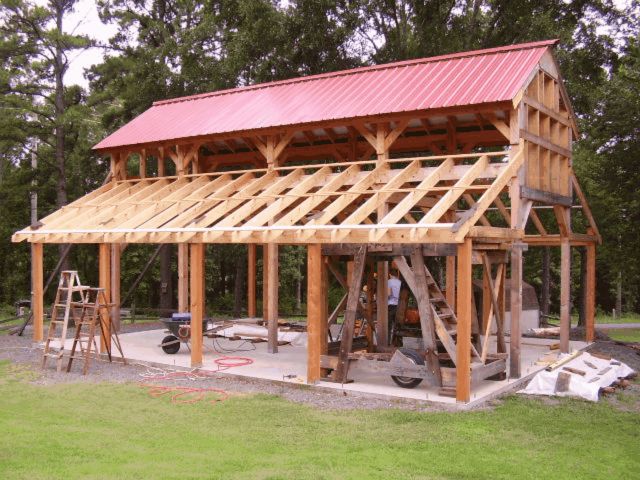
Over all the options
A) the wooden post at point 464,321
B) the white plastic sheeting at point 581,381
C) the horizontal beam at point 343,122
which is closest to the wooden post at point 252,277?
the horizontal beam at point 343,122

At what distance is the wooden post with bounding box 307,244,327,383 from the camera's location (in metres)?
10.4

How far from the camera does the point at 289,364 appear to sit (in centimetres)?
1238

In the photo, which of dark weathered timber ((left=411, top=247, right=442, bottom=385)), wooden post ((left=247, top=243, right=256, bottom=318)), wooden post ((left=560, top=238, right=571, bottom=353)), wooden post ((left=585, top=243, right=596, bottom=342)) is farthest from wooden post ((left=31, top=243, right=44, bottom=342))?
wooden post ((left=585, top=243, right=596, bottom=342))

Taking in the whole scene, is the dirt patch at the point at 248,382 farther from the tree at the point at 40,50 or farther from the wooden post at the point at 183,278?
the tree at the point at 40,50

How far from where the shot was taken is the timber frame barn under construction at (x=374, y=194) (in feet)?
32.4

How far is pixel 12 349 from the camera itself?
49.0 feet

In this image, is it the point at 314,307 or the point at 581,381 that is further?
the point at 314,307

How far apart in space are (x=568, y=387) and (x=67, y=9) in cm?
2043

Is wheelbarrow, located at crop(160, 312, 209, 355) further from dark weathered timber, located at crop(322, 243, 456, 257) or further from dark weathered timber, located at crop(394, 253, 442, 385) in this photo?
dark weathered timber, located at crop(394, 253, 442, 385)

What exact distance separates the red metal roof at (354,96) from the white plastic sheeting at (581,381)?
454 cm

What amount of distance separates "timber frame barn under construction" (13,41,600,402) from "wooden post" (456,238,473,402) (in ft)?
0.06

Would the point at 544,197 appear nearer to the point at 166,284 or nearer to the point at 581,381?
the point at 581,381

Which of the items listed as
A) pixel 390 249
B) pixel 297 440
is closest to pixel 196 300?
pixel 390 249

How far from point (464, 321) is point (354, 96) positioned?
6373 millimetres
